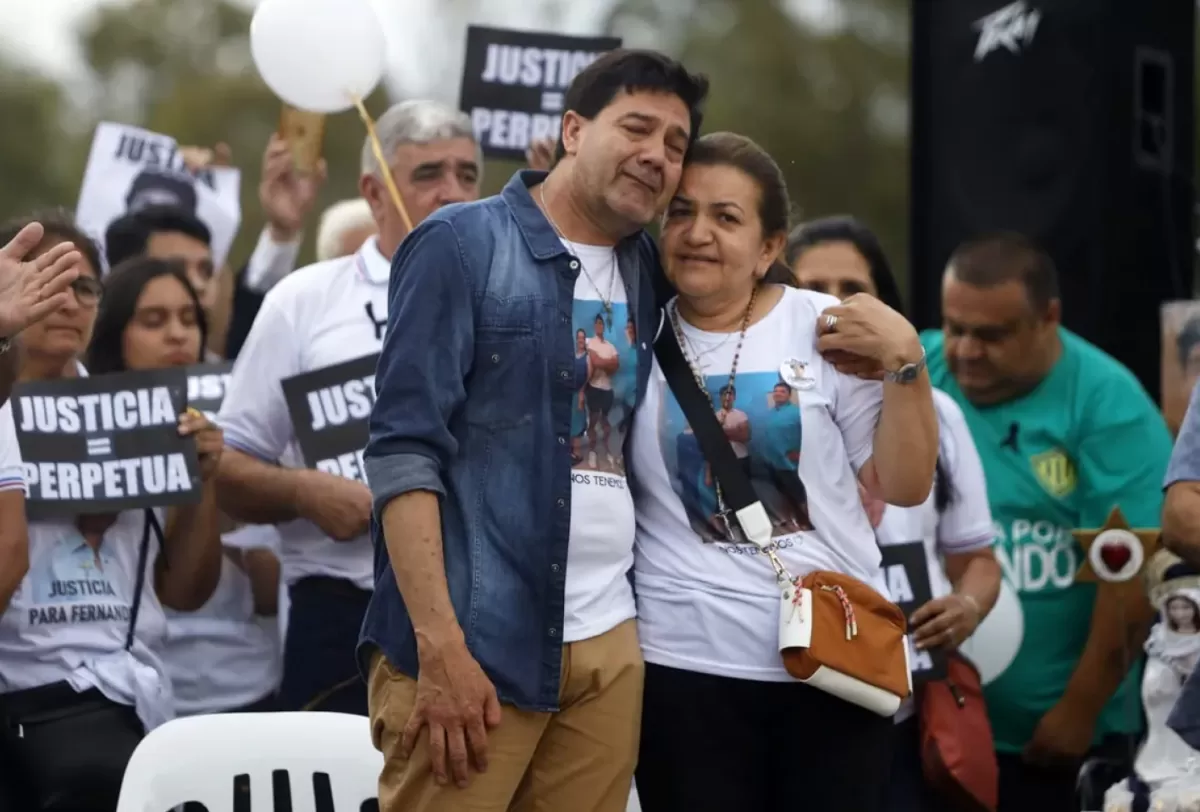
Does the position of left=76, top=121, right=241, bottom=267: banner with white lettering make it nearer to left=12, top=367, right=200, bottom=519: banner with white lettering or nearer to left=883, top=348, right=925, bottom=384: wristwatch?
left=12, top=367, right=200, bottom=519: banner with white lettering

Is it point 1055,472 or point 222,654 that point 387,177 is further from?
point 1055,472

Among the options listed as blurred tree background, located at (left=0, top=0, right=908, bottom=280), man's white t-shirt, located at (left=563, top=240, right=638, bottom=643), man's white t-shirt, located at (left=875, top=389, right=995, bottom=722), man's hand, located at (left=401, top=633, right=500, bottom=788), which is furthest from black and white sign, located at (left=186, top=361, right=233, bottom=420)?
blurred tree background, located at (left=0, top=0, right=908, bottom=280)

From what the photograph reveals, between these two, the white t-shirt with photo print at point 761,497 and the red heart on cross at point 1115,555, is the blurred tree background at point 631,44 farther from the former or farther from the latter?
the white t-shirt with photo print at point 761,497

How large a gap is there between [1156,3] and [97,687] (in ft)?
14.1

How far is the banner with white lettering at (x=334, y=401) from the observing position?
519cm

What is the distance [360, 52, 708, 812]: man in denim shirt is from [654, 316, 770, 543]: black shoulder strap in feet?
0.27

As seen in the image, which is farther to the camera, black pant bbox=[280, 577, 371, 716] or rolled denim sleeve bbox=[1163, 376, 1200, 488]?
black pant bbox=[280, 577, 371, 716]

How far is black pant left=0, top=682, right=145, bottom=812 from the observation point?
472cm

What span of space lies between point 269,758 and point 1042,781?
2.48 m

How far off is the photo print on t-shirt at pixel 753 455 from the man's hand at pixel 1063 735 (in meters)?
2.07

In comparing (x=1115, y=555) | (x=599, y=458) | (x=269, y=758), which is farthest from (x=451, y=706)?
(x=1115, y=555)

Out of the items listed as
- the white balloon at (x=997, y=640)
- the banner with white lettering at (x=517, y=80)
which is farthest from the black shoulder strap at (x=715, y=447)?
the banner with white lettering at (x=517, y=80)

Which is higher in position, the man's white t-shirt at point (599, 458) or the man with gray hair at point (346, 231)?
the man with gray hair at point (346, 231)

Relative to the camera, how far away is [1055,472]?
5.84m
